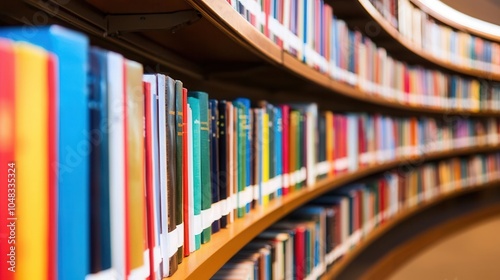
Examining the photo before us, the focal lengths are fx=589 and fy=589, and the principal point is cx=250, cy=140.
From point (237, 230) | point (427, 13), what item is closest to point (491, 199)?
point (427, 13)

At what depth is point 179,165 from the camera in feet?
3.16

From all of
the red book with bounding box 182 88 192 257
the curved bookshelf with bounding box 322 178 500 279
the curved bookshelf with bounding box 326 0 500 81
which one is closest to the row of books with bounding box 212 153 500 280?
the curved bookshelf with bounding box 322 178 500 279

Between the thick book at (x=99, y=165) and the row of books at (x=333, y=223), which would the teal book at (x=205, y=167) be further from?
the thick book at (x=99, y=165)

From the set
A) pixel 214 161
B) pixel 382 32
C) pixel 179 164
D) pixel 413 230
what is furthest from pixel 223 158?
pixel 413 230

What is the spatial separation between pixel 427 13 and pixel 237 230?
3424 millimetres

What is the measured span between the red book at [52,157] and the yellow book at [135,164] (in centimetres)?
11

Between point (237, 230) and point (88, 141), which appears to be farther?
point (237, 230)

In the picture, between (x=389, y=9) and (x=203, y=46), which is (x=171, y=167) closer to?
(x=203, y=46)

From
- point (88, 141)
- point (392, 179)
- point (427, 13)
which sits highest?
point (427, 13)

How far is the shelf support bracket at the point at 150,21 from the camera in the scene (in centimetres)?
109

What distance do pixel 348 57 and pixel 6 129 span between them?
84.4 inches

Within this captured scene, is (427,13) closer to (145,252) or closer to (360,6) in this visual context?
(360,6)

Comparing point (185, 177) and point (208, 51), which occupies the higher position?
point (208, 51)

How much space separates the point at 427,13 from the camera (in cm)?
423
